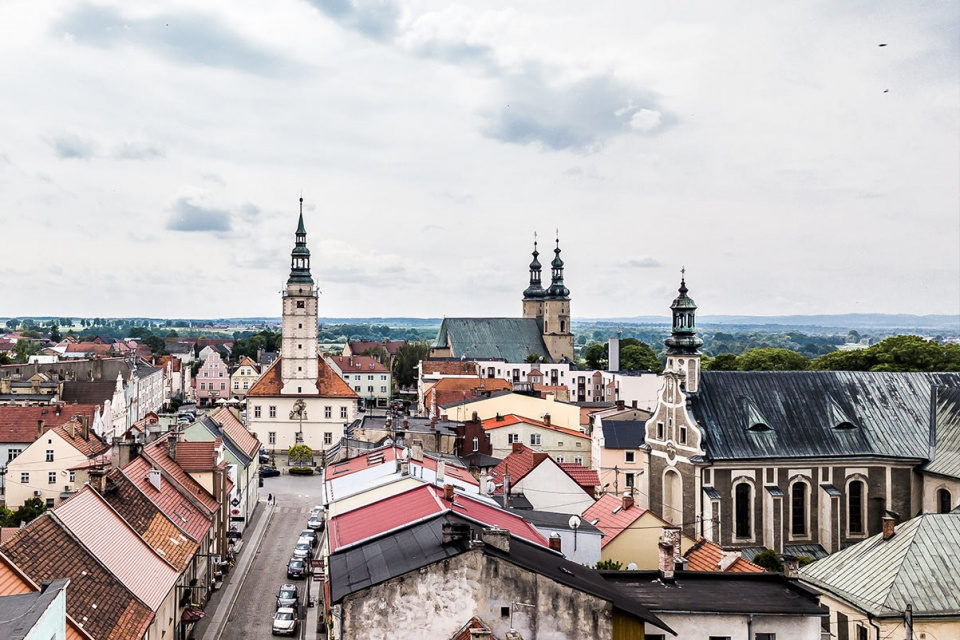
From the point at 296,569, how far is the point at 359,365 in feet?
346

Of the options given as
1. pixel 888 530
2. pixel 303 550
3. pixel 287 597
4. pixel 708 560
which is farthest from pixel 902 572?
pixel 303 550

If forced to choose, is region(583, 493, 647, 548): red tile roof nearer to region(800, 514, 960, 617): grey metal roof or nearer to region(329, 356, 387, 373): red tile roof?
region(800, 514, 960, 617): grey metal roof

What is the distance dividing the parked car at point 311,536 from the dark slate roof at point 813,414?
72.1 ft

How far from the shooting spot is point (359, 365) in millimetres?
150375

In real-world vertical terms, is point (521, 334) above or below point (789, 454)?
above

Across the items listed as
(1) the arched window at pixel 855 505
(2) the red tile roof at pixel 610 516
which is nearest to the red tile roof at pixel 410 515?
(2) the red tile roof at pixel 610 516

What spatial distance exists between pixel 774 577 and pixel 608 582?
5119 mm

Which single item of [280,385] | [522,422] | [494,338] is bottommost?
[522,422]

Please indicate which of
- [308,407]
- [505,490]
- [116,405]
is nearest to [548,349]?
[308,407]

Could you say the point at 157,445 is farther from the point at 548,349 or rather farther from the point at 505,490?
the point at 548,349

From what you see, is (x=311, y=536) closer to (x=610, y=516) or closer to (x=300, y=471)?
(x=610, y=516)

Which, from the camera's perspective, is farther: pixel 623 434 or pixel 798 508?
pixel 623 434

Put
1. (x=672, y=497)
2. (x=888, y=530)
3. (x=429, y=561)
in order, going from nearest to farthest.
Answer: (x=429, y=561) < (x=888, y=530) < (x=672, y=497)

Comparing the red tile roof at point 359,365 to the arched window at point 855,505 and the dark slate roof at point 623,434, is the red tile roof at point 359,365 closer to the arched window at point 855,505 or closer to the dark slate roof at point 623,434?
the dark slate roof at point 623,434
